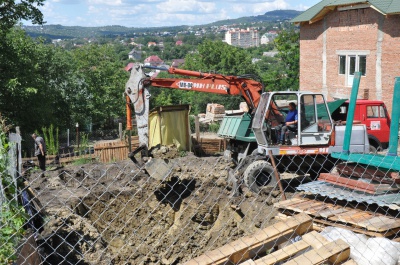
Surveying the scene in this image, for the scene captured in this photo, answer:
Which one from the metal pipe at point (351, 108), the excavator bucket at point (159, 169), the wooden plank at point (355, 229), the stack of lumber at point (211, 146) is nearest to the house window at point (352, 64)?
the stack of lumber at point (211, 146)

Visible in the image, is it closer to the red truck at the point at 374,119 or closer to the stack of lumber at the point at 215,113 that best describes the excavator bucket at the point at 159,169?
the red truck at the point at 374,119

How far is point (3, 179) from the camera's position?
19.0 ft

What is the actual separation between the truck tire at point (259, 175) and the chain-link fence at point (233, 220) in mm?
26

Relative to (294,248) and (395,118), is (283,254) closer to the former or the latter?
(294,248)

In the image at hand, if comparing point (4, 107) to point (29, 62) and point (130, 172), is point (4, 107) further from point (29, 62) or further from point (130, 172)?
point (130, 172)

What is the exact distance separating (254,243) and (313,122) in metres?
8.72

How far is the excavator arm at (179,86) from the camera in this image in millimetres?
14922

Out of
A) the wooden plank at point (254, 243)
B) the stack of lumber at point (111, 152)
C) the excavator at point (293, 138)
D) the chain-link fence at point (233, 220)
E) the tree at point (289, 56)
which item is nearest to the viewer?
the wooden plank at point (254, 243)

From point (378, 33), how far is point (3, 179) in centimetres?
2014

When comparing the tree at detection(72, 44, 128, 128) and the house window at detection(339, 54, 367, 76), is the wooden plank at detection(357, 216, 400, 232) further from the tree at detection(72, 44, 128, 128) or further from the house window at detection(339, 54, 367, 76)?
the tree at detection(72, 44, 128, 128)

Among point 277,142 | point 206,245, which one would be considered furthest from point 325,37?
point 206,245

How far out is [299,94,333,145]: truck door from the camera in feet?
42.3

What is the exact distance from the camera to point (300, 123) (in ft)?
42.4

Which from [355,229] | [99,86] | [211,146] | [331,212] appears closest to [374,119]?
[211,146]
